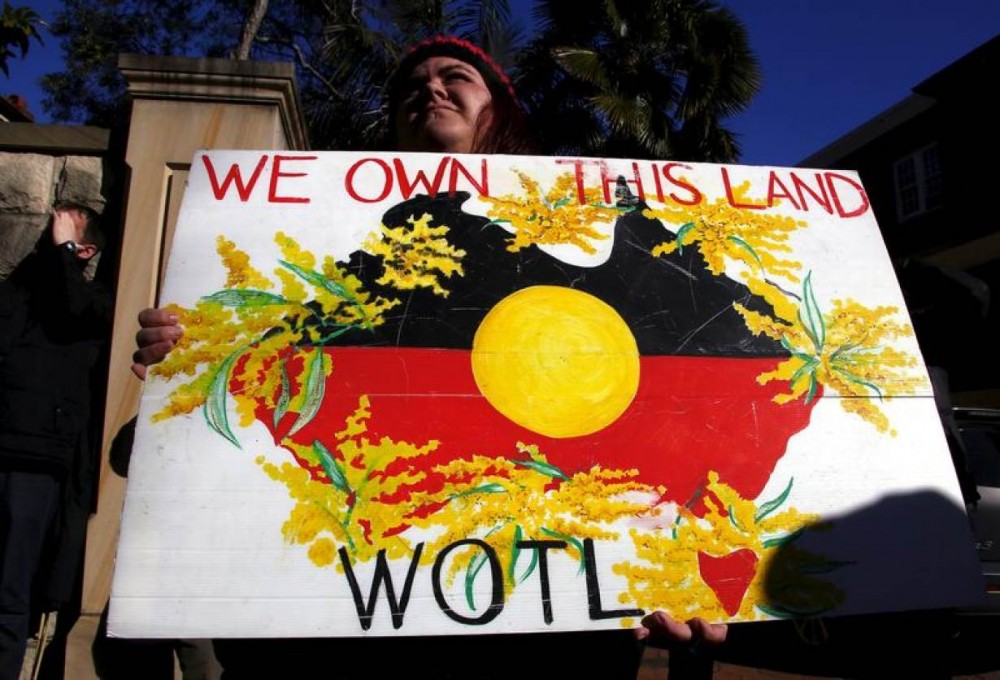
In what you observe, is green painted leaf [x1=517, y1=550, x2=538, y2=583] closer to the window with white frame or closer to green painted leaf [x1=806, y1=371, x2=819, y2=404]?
green painted leaf [x1=806, y1=371, x2=819, y2=404]

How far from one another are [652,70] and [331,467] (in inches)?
374

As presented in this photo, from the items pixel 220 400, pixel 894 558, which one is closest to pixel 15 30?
pixel 220 400

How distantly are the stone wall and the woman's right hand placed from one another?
6.53 feet

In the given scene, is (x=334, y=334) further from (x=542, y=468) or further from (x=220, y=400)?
(x=542, y=468)

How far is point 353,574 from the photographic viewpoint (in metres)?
1.16

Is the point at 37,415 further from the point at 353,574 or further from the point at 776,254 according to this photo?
Answer: the point at 776,254

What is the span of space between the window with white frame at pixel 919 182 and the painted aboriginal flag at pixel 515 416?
1688cm

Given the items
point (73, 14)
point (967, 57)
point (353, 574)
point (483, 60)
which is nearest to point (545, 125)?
point (483, 60)

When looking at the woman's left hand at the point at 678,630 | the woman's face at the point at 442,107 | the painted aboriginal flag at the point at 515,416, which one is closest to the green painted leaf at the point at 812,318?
the painted aboriginal flag at the point at 515,416

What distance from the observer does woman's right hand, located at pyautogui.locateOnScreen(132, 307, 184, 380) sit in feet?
4.17

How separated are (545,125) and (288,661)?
8.78 metres

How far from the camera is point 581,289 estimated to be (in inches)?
55.5

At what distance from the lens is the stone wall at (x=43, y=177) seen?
2.92 metres

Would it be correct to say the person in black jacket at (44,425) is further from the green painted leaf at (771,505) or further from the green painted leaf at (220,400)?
the green painted leaf at (771,505)
